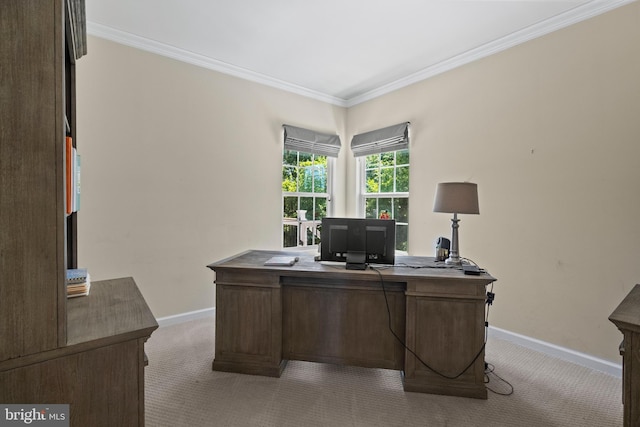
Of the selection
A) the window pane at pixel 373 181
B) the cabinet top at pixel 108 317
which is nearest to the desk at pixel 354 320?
the cabinet top at pixel 108 317

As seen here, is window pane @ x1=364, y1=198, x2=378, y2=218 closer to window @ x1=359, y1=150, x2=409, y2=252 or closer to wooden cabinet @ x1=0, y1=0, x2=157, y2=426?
window @ x1=359, y1=150, x2=409, y2=252

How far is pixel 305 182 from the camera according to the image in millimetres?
4145

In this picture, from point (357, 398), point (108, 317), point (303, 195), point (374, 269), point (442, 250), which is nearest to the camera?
point (108, 317)

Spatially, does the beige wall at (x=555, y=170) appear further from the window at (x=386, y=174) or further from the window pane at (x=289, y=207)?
the window pane at (x=289, y=207)

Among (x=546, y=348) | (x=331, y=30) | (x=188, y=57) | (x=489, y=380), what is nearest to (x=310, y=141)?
(x=331, y=30)

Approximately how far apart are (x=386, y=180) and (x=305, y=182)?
1079mm

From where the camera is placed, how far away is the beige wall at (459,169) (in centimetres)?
224

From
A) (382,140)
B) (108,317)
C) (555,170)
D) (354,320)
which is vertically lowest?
(354,320)

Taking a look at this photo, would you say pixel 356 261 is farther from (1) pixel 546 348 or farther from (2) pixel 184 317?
(2) pixel 184 317

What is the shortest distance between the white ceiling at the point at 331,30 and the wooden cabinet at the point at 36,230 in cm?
175

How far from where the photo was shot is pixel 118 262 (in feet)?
9.14

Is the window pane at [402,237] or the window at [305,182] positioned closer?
the window pane at [402,237]

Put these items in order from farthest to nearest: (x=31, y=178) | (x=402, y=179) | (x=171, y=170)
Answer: (x=402, y=179) < (x=171, y=170) < (x=31, y=178)

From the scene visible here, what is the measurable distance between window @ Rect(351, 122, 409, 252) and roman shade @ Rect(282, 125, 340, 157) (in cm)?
28
